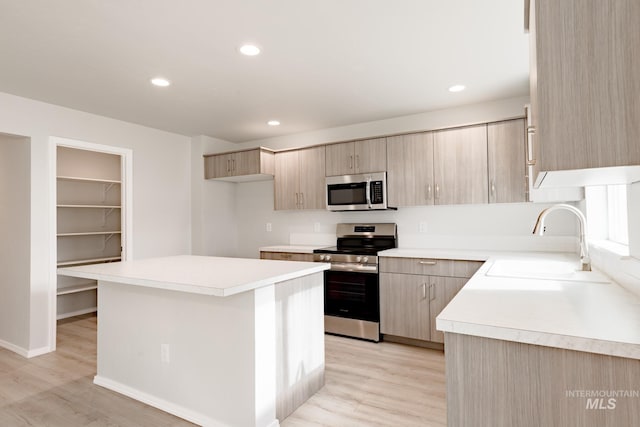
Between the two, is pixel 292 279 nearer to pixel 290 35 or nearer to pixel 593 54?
pixel 290 35

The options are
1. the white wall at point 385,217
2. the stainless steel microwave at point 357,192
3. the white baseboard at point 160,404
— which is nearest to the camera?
the white baseboard at point 160,404

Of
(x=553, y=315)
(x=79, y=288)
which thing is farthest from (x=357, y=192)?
(x=79, y=288)

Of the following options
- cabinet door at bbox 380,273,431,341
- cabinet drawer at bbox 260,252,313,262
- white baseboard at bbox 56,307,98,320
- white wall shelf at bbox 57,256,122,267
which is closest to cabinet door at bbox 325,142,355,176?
cabinet drawer at bbox 260,252,313,262

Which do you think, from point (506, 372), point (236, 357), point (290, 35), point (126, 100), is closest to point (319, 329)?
point (236, 357)

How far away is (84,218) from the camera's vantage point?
4.87 metres

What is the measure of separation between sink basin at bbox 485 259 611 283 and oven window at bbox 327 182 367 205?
5.43ft

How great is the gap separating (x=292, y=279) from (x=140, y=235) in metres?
2.86

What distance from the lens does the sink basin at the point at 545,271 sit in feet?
5.84

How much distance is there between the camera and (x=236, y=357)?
6.56ft

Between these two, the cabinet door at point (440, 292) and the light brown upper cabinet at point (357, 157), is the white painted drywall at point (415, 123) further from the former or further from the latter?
the cabinet door at point (440, 292)

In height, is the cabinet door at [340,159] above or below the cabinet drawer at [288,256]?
above

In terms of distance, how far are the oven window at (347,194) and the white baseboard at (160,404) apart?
2.43 m

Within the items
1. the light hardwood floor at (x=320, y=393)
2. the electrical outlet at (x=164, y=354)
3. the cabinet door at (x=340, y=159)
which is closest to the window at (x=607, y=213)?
the light hardwood floor at (x=320, y=393)

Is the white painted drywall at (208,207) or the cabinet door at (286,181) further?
the white painted drywall at (208,207)
